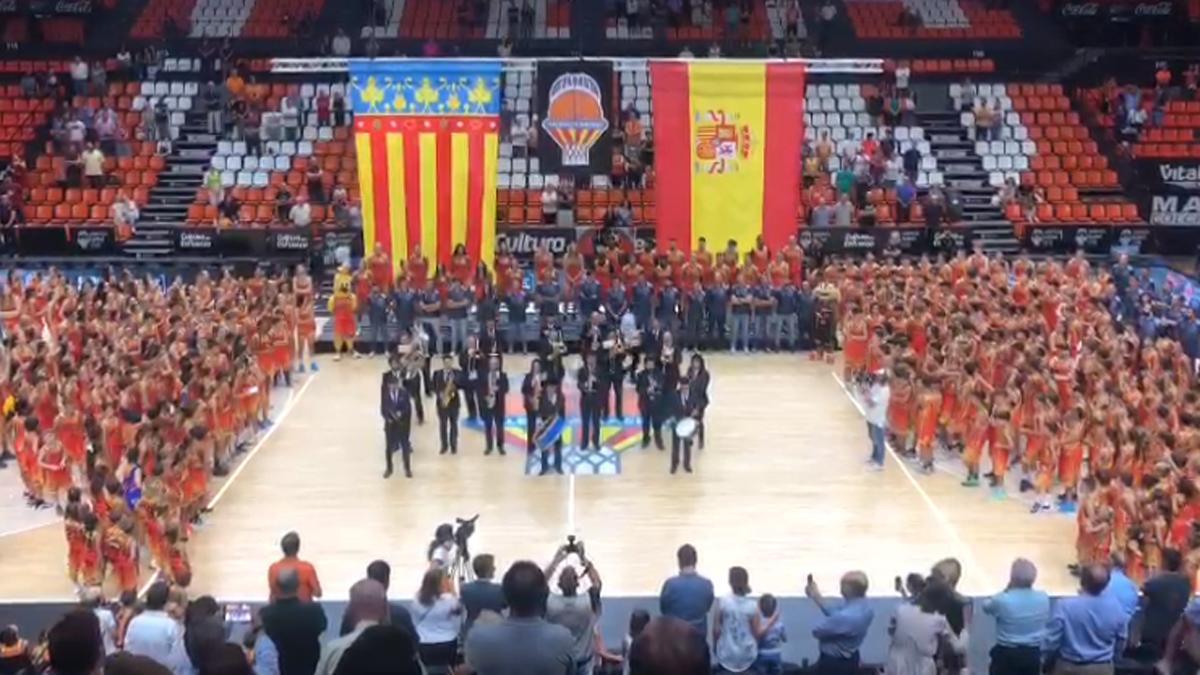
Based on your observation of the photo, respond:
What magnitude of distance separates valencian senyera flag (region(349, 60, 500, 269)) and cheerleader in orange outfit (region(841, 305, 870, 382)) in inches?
221

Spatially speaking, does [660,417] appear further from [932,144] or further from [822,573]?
[932,144]

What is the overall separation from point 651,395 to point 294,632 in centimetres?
1031

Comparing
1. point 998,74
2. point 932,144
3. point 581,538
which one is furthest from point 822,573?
point 998,74

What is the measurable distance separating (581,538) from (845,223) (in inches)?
547

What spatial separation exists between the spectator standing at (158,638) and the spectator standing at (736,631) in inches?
133

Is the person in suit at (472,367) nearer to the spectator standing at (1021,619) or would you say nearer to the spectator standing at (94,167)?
the spectator standing at (1021,619)

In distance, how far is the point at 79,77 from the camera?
3180 centimetres

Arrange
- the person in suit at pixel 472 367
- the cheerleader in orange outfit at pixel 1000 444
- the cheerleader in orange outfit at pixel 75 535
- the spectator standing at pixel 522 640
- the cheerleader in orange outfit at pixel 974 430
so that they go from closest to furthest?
1. the spectator standing at pixel 522 640
2. the cheerleader in orange outfit at pixel 75 535
3. the cheerleader in orange outfit at pixel 1000 444
4. the cheerleader in orange outfit at pixel 974 430
5. the person in suit at pixel 472 367

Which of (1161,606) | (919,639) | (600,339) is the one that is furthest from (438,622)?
(600,339)

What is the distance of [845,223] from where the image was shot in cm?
2748

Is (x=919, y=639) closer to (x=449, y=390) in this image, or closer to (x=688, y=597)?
(x=688, y=597)

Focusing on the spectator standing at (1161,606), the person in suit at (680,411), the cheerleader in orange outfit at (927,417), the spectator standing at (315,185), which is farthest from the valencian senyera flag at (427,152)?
the spectator standing at (1161,606)

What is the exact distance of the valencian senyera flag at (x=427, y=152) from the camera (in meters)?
21.7

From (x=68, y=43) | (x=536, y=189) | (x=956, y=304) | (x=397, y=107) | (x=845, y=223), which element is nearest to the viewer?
(x=956, y=304)
